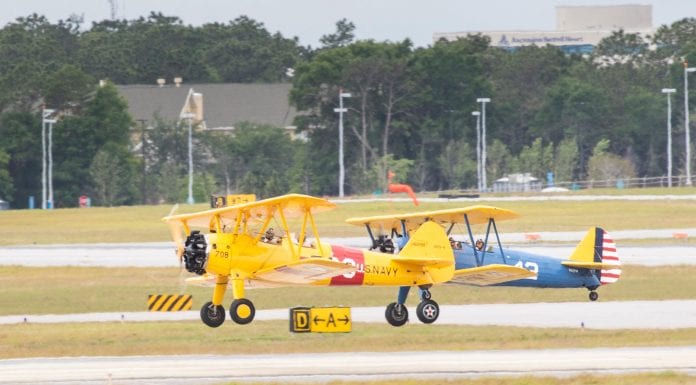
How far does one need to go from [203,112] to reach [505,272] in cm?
9989

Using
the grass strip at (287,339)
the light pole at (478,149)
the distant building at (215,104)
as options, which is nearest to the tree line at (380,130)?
the light pole at (478,149)

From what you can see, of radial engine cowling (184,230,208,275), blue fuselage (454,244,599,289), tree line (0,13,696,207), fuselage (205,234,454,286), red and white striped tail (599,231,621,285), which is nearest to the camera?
radial engine cowling (184,230,208,275)

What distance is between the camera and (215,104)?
443 feet

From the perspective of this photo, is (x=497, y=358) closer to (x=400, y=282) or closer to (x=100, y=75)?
(x=400, y=282)

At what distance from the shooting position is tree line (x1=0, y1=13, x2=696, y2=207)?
106 metres

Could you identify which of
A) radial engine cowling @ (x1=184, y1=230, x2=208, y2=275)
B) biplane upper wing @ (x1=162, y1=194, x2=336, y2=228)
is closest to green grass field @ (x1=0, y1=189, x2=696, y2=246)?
biplane upper wing @ (x1=162, y1=194, x2=336, y2=228)

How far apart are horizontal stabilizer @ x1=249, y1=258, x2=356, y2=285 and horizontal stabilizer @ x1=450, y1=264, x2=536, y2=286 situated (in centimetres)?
333

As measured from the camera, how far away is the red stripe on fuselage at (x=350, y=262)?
33906mm

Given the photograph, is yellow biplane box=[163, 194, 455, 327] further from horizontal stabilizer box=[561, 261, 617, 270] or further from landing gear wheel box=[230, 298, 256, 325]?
horizontal stabilizer box=[561, 261, 617, 270]

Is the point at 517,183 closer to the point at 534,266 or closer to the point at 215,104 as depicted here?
the point at 215,104

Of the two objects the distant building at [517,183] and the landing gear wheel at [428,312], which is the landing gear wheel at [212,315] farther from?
the distant building at [517,183]

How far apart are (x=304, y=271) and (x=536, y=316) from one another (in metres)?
9.50

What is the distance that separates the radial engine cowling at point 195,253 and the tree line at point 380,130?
205 ft

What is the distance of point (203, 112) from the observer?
133375mm
